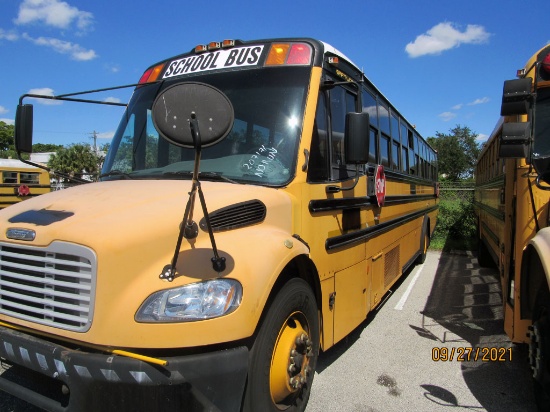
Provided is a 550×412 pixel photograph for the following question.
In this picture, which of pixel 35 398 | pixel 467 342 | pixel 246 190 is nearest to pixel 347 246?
pixel 246 190

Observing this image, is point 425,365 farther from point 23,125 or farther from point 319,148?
point 23,125

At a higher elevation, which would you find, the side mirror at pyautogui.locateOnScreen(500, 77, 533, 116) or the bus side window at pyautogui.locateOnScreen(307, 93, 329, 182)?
the side mirror at pyautogui.locateOnScreen(500, 77, 533, 116)

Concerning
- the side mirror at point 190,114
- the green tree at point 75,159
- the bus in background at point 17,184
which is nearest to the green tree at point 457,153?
the green tree at point 75,159

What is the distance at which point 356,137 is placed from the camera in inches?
127

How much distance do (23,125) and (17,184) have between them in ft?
39.3

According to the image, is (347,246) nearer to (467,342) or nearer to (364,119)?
(364,119)

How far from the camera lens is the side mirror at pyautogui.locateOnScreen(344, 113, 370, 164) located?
3213 mm

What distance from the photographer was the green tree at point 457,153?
2111 inches

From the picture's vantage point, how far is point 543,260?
2.63 metres

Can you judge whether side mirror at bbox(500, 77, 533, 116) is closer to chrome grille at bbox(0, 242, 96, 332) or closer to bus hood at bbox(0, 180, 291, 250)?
bus hood at bbox(0, 180, 291, 250)

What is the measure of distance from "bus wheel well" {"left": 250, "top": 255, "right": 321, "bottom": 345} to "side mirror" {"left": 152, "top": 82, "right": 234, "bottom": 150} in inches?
41.1

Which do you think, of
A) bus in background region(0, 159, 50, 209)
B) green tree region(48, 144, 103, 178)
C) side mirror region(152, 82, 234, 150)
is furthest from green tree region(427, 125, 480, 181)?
side mirror region(152, 82, 234, 150)

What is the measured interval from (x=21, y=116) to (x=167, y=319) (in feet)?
7.74
